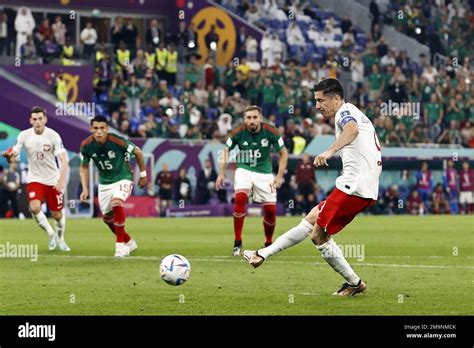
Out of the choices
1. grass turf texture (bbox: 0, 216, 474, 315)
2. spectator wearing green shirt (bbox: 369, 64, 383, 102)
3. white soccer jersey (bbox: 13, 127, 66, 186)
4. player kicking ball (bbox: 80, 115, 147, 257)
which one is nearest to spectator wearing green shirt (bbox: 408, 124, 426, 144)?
spectator wearing green shirt (bbox: 369, 64, 383, 102)

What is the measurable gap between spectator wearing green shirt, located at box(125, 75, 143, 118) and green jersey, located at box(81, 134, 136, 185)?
60.6 feet

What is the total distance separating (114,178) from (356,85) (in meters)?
25.5

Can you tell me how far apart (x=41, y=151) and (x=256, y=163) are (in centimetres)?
391

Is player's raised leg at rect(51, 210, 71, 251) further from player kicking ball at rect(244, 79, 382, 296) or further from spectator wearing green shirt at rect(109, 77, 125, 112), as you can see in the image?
spectator wearing green shirt at rect(109, 77, 125, 112)

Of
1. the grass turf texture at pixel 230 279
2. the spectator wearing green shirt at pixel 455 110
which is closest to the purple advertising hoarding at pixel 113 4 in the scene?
the spectator wearing green shirt at pixel 455 110

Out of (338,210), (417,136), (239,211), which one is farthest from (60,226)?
(417,136)

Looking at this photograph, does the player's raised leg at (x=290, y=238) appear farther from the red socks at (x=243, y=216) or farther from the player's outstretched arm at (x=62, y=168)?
the player's outstretched arm at (x=62, y=168)

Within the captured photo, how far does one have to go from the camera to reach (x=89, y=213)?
120 ft

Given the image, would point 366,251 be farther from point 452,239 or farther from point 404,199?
point 404,199

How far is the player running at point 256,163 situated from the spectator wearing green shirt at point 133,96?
58.5ft

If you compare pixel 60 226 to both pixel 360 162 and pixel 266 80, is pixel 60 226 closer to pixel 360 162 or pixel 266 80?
pixel 360 162

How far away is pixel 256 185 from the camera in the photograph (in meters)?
20.7

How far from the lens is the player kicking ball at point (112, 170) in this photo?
19.2m
